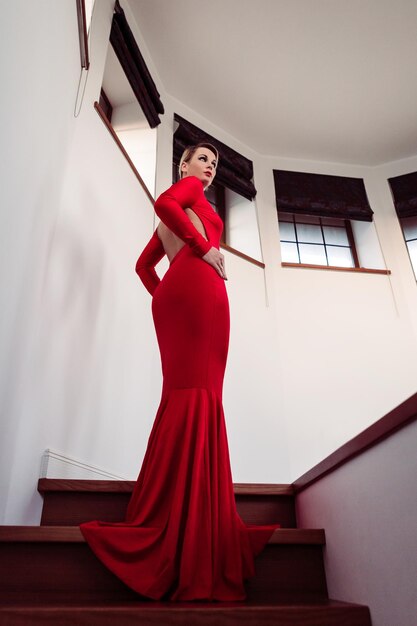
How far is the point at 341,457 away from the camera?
1095 millimetres

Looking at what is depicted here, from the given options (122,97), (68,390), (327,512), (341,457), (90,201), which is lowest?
(327,512)

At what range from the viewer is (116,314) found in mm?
2457

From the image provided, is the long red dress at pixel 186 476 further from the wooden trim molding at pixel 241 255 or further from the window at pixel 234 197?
the window at pixel 234 197

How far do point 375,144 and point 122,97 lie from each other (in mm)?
2710

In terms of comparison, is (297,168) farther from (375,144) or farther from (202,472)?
(202,472)

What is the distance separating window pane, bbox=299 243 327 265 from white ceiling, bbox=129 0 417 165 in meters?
1.07

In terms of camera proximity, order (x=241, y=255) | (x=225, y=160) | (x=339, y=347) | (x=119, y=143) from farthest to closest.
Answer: (x=225, y=160) → (x=241, y=255) → (x=339, y=347) → (x=119, y=143)

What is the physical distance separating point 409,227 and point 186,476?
412cm

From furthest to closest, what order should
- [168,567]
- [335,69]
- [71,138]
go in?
[335,69] < [71,138] < [168,567]

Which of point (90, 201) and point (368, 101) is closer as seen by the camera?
point (90, 201)

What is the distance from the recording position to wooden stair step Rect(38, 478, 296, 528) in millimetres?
1450

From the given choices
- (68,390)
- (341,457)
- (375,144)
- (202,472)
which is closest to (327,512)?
(341,457)

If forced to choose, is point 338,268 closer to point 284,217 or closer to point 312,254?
point 312,254

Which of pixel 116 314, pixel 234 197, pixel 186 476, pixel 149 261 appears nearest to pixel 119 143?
pixel 116 314
